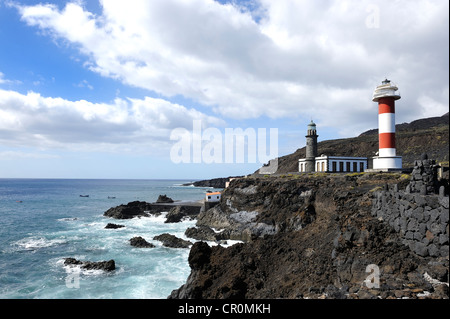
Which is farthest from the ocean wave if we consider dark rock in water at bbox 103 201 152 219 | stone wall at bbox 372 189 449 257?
stone wall at bbox 372 189 449 257

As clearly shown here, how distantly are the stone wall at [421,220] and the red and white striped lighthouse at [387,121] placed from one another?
1655cm

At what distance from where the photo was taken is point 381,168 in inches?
1049

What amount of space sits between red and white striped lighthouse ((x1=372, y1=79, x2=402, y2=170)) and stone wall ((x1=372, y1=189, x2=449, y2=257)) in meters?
16.6

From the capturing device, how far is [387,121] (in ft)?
83.4

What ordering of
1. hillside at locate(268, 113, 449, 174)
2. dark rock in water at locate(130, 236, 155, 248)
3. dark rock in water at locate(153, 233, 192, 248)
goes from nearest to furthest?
dark rock in water at locate(153, 233, 192, 248) → dark rock in water at locate(130, 236, 155, 248) → hillside at locate(268, 113, 449, 174)

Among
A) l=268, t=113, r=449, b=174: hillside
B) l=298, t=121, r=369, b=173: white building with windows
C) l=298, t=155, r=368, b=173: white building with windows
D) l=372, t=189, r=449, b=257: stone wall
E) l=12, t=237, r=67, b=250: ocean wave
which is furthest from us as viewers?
l=268, t=113, r=449, b=174: hillside

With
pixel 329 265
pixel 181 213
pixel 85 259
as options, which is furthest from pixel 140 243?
pixel 329 265

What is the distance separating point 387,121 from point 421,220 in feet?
62.7

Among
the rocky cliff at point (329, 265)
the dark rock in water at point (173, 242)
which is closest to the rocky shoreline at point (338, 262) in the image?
the rocky cliff at point (329, 265)

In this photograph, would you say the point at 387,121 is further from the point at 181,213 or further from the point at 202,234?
the point at 181,213

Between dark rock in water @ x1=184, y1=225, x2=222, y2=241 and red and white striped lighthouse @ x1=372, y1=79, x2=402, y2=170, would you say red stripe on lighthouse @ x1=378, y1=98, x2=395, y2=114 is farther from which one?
dark rock in water @ x1=184, y1=225, x2=222, y2=241

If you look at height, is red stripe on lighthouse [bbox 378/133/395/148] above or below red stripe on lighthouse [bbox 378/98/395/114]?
below

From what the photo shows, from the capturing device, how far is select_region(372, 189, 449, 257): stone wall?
839cm

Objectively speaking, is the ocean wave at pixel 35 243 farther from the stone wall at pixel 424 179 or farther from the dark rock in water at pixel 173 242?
the stone wall at pixel 424 179
